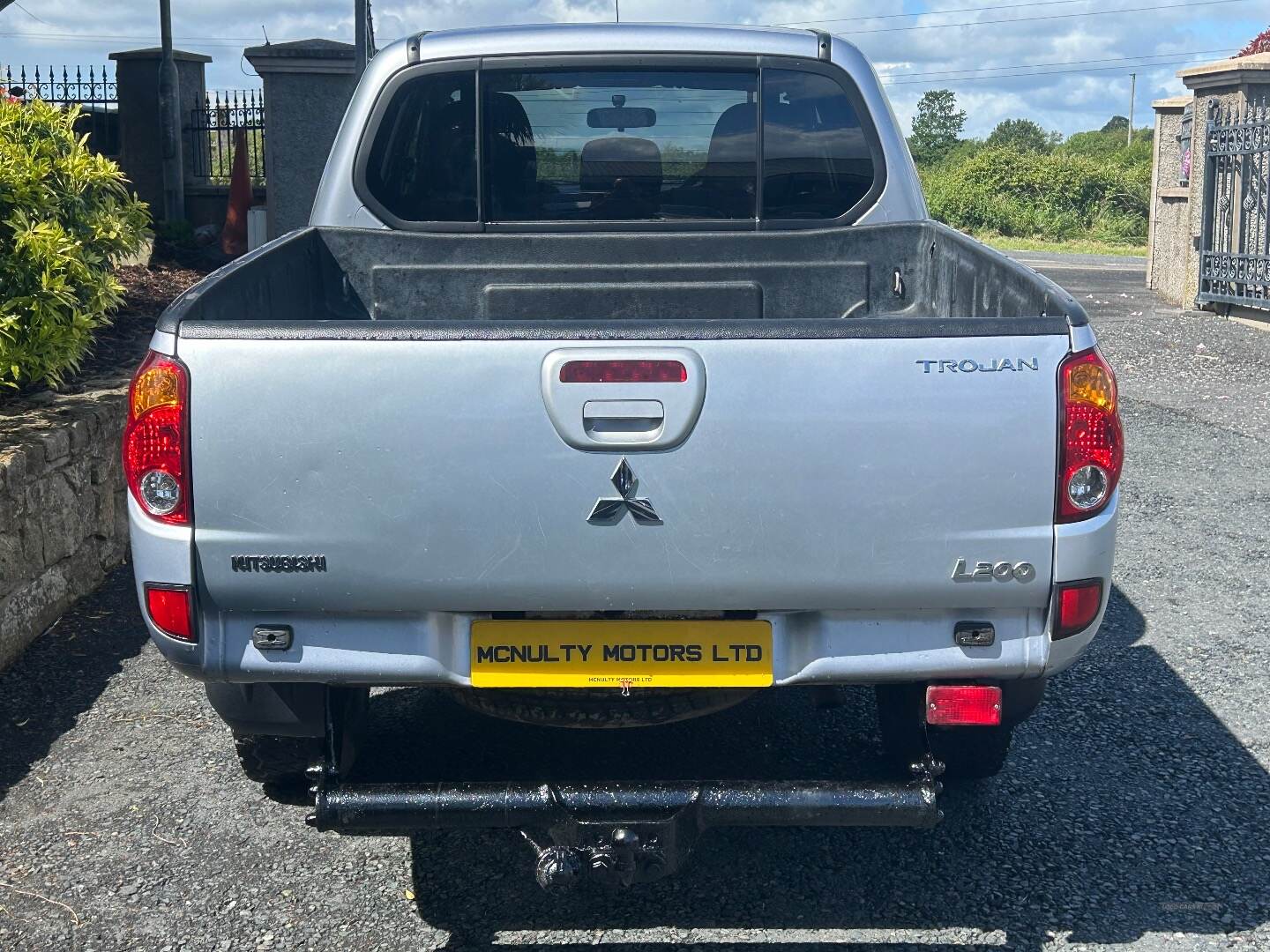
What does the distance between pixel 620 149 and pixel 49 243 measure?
97.2 inches

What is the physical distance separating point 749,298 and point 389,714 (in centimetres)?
175

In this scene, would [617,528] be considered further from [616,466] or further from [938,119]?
[938,119]

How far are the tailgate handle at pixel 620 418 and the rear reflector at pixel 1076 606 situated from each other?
35.1 inches

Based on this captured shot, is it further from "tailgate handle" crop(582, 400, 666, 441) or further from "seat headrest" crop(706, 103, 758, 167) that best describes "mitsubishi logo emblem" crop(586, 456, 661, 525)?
"seat headrest" crop(706, 103, 758, 167)

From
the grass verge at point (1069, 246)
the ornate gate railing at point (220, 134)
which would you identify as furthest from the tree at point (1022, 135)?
the ornate gate railing at point (220, 134)

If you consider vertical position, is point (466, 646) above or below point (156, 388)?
below

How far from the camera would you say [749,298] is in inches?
183

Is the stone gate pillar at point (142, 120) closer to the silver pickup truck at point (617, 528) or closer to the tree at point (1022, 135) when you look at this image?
the silver pickup truck at point (617, 528)

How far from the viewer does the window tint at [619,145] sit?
16.2 feet

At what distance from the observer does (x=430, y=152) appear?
4.89m

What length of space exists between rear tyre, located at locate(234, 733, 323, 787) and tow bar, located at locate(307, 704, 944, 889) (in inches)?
27.6

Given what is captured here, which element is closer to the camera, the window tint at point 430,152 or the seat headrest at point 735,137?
the window tint at point 430,152

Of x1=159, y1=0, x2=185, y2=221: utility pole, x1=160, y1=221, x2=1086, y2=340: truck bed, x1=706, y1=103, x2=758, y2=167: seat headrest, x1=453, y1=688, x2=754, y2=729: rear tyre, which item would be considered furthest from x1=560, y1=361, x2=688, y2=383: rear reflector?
x1=159, y1=0, x2=185, y2=221: utility pole

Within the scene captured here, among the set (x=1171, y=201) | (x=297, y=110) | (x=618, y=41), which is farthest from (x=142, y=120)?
(x=618, y=41)
